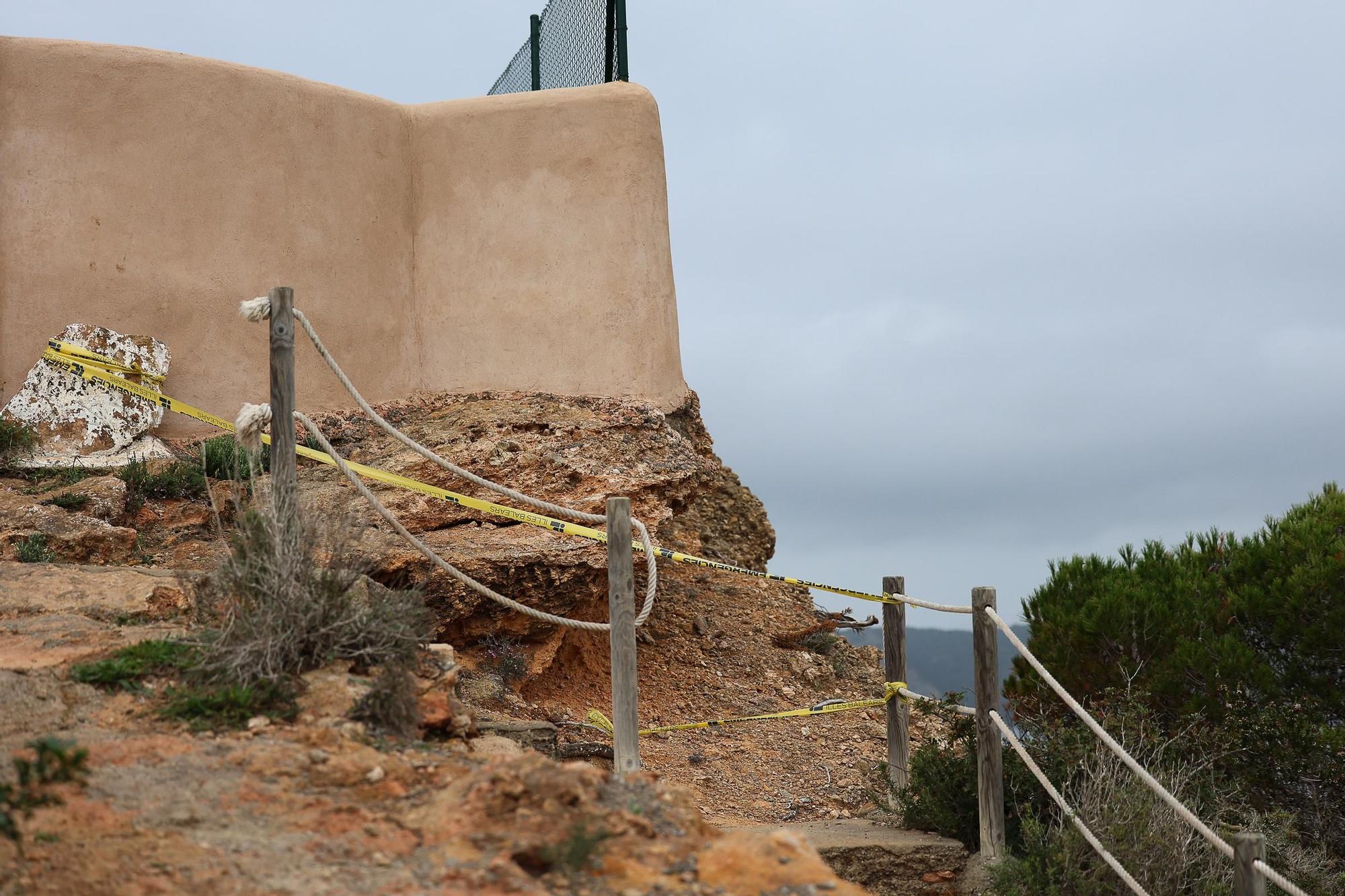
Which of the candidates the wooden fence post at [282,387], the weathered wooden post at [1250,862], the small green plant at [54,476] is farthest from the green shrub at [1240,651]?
the small green plant at [54,476]

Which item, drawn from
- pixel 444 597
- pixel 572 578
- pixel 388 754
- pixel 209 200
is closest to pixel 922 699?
pixel 572 578

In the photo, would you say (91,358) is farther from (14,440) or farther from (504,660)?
(504,660)

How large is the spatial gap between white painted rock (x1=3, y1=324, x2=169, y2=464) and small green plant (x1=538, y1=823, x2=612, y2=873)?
20.3ft

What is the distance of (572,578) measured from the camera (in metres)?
7.53

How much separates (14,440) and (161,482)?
1.08 meters

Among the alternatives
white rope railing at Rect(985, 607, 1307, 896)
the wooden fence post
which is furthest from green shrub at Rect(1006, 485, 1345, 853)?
the wooden fence post

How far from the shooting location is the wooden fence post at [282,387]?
4812 mm

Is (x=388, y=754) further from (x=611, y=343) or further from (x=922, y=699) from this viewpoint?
(x=611, y=343)

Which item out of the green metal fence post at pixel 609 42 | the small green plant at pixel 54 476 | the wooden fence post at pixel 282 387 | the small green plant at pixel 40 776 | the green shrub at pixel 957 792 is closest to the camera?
the small green plant at pixel 40 776

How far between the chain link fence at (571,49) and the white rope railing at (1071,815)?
6.16 m

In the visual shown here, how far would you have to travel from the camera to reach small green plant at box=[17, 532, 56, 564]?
20.8 ft

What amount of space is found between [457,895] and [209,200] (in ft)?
23.1

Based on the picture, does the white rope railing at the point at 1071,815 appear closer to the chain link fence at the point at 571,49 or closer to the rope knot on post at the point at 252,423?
the rope knot on post at the point at 252,423

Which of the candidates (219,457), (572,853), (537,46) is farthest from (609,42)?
(572,853)
